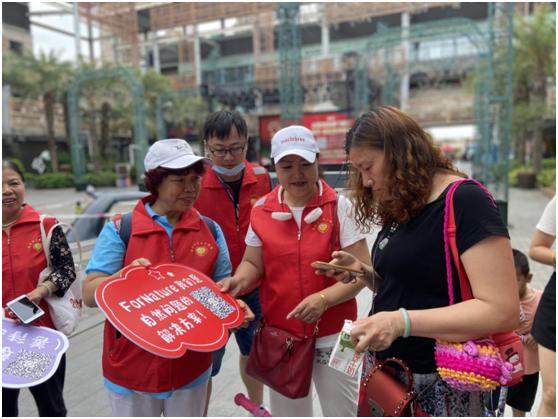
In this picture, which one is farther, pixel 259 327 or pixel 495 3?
pixel 495 3

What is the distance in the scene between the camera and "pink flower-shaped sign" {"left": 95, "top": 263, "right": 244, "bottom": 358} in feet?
5.03

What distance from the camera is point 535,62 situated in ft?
54.9

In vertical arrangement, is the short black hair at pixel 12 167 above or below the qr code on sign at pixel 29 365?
above

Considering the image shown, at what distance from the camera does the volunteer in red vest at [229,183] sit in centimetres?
237

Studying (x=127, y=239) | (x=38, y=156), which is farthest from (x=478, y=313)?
(x=38, y=156)

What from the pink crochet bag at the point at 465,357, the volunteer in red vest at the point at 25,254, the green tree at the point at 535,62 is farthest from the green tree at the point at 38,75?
the pink crochet bag at the point at 465,357

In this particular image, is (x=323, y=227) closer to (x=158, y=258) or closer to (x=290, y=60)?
(x=158, y=258)

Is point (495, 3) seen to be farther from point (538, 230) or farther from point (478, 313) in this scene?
point (478, 313)

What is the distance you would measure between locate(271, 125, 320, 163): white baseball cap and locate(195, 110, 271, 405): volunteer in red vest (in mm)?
505

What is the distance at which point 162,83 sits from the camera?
3019cm

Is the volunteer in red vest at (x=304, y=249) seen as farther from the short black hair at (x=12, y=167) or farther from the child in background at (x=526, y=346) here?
the short black hair at (x=12, y=167)

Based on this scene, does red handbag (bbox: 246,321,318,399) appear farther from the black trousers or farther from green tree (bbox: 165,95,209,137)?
green tree (bbox: 165,95,209,137)

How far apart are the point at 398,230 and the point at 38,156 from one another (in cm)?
3209

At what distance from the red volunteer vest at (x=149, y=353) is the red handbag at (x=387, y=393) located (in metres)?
0.75
